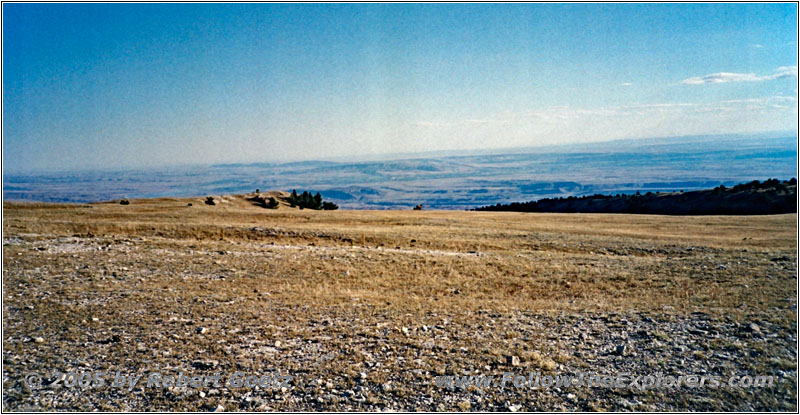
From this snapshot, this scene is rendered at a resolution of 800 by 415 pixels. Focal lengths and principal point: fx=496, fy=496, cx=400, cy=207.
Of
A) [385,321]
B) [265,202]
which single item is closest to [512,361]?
[385,321]

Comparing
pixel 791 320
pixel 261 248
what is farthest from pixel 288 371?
pixel 261 248

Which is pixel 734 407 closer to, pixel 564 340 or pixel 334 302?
pixel 564 340

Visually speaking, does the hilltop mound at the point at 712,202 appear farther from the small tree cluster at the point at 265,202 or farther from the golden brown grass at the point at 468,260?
the small tree cluster at the point at 265,202

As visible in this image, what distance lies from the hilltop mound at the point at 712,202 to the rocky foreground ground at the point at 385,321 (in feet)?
71.1

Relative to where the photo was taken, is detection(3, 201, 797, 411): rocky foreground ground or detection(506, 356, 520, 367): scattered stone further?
detection(506, 356, 520, 367): scattered stone

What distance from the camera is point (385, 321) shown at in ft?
31.4

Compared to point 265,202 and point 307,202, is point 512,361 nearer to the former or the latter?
point 265,202

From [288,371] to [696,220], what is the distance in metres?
28.5

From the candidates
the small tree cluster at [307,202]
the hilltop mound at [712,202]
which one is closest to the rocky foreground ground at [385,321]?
the hilltop mound at [712,202]

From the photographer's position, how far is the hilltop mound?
35.7 meters

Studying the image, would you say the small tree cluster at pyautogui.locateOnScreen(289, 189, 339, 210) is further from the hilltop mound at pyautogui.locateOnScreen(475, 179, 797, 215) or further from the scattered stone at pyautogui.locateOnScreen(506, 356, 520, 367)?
the scattered stone at pyautogui.locateOnScreen(506, 356, 520, 367)

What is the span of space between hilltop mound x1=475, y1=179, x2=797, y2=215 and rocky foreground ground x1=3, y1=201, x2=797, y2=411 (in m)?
21.7

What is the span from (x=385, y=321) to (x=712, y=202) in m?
39.3

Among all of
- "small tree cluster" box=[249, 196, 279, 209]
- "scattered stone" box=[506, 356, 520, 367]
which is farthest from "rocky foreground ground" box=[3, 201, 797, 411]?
"small tree cluster" box=[249, 196, 279, 209]
